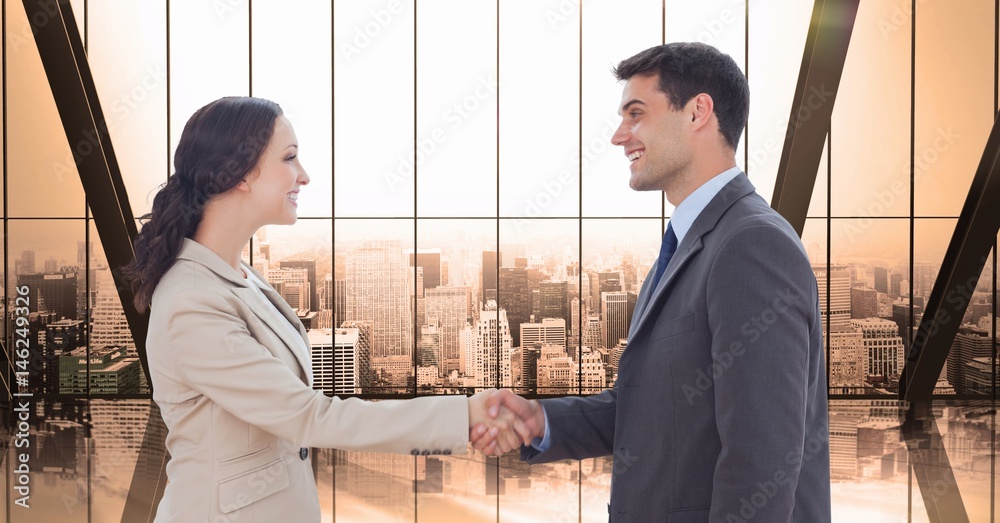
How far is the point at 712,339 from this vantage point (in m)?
1.34

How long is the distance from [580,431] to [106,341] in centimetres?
728

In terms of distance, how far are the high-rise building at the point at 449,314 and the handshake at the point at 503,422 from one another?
607cm

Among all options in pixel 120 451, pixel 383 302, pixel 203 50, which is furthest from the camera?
pixel 383 302

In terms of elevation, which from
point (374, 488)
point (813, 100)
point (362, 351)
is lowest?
point (374, 488)

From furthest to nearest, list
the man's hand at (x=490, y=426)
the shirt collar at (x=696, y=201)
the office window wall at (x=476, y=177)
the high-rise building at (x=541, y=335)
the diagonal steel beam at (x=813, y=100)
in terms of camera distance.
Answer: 1. the high-rise building at (x=541, y=335)
2. the office window wall at (x=476, y=177)
3. the diagonal steel beam at (x=813, y=100)
4. the man's hand at (x=490, y=426)
5. the shirt collar at (x=696, y=201)

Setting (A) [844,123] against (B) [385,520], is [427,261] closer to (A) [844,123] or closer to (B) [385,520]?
(B) [385,520]

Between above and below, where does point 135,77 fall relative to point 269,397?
above

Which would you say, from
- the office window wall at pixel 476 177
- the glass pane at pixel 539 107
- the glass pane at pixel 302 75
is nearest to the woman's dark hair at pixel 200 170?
the office window wall at pixel 476 177

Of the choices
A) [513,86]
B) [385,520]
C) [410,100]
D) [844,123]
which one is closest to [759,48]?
[844,123]

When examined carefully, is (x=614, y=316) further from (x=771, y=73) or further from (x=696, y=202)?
(x=696, y=202)

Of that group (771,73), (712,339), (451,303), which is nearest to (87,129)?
(451,303)

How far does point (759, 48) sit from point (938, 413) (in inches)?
165

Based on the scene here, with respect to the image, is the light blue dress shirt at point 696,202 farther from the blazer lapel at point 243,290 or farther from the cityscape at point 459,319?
the cityscape at point 459,319

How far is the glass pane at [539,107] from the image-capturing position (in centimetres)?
779
